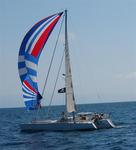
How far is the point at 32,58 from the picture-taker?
1451 inches

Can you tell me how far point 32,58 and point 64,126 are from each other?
624 centimetres

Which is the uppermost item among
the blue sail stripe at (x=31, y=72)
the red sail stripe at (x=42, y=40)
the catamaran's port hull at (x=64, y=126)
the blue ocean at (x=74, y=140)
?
the red sail stripe at (x=42, y=40)

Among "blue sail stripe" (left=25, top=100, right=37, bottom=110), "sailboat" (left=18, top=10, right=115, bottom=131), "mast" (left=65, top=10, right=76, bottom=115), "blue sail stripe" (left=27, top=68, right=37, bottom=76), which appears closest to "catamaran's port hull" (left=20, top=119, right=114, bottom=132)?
"sailboat" (left=18, top=10, right=115, bottom=131)

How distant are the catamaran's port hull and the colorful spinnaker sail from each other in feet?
5.77

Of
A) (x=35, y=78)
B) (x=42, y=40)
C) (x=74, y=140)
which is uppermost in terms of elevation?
(x=42, y=40)

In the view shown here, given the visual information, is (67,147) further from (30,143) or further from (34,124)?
(34,124)

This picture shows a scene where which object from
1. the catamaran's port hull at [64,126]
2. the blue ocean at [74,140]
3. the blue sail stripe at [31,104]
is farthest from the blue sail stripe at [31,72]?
the blue ocean at [74,140]

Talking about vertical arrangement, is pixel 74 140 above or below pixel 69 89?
below

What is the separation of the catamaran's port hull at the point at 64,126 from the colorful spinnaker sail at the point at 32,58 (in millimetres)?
1758

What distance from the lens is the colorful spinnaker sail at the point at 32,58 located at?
3659cm

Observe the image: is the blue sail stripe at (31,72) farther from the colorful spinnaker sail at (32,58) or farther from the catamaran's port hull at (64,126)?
the catamaran's port hull at (64,126)

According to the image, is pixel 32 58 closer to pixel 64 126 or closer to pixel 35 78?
pixel 35 78

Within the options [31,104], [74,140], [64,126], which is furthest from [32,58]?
[74,140]

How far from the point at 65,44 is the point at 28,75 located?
3963 millimetres
